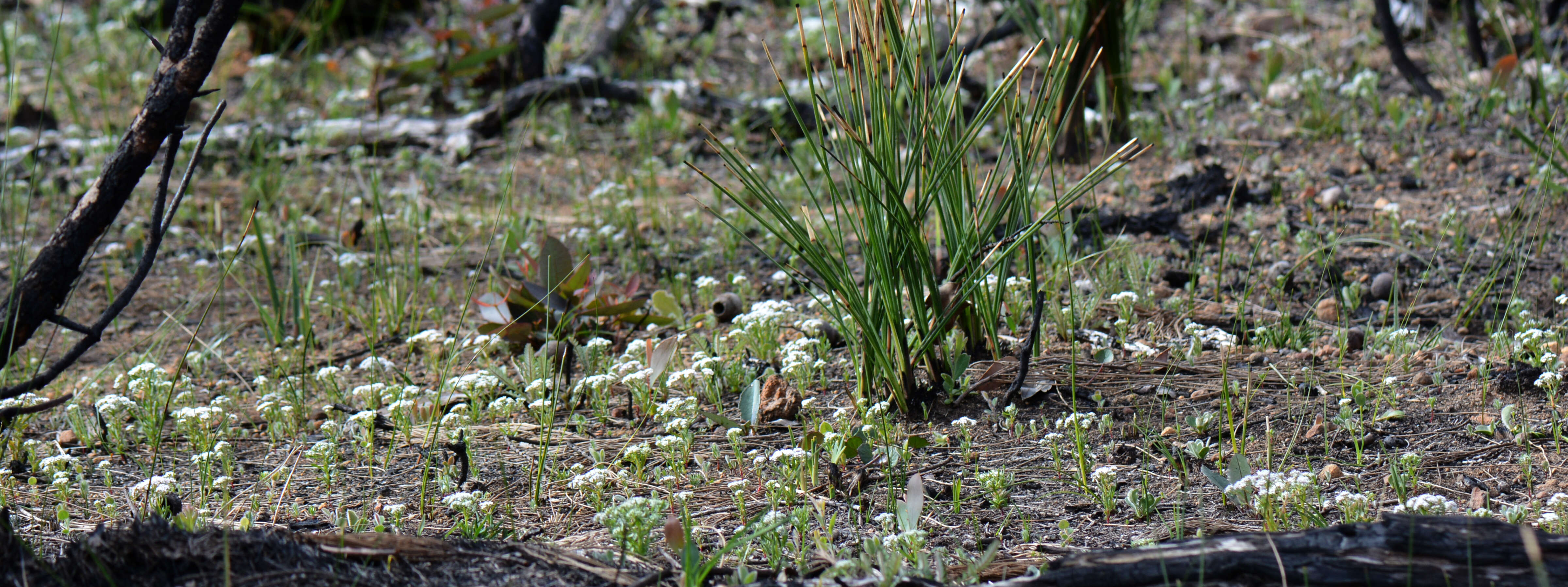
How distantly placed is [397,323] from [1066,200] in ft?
6.62

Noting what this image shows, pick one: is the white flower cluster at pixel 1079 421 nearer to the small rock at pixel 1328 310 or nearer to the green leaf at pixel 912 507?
the green leaf at pixel 912 507

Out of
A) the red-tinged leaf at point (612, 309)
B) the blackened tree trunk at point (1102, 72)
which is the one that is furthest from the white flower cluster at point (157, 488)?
the blackened tree trunk at point (1102, 72)

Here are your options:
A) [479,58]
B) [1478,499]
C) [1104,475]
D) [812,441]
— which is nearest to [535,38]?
[479,58]

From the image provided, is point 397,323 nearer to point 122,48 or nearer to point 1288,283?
point 1288,283

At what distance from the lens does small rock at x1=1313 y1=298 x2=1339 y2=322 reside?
2.66 m

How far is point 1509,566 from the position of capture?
3.91 feet

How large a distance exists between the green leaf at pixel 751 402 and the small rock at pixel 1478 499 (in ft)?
4.04

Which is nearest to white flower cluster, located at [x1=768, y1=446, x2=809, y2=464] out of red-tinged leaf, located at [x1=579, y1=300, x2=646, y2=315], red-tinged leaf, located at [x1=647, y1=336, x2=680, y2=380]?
red-tinged leaf, located at [x1=647, y1=336, x2=680, y2=380]

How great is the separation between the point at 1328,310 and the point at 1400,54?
5.84 feet

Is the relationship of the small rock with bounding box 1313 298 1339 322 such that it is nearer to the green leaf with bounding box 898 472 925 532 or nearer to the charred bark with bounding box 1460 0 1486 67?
the green leaf with bounding box 898 472 925 532

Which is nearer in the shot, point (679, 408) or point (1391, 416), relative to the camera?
point (1391, 416)

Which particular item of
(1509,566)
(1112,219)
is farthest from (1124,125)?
(1509,566)

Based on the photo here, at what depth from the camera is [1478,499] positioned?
5.51ft

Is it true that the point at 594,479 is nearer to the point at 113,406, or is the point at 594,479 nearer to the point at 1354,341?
the point at 113,406
